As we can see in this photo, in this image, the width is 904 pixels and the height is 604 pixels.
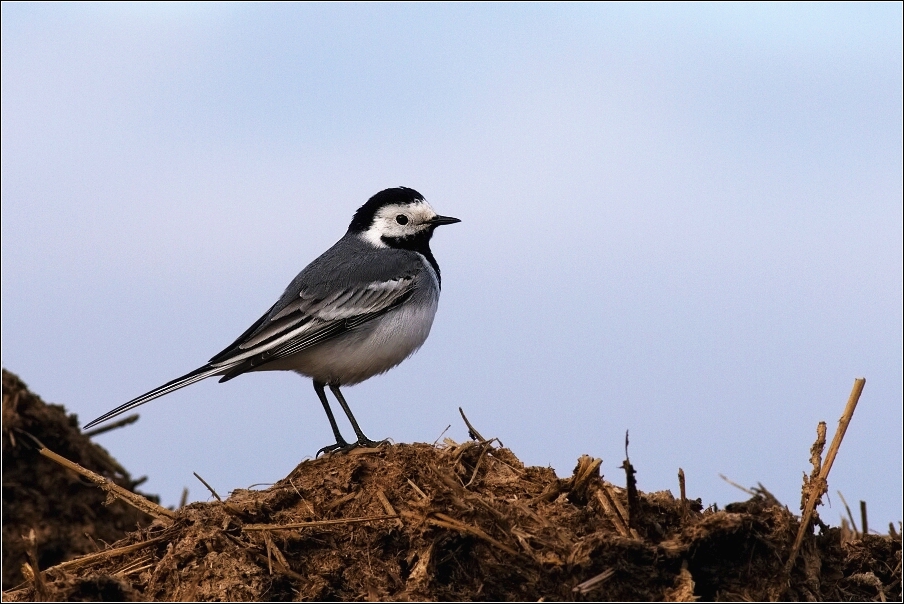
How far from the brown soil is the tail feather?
184 cm

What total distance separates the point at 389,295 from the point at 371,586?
4254mm

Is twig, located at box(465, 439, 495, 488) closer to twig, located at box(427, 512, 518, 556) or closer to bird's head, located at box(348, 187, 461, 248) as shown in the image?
twig, located at box(427, 512, 518, 556)

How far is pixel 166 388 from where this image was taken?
9.54m

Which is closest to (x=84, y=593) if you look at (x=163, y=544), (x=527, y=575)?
(x=163, y=544)

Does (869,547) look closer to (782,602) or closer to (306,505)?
(782,602)

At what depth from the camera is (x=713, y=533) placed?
21.3 ft

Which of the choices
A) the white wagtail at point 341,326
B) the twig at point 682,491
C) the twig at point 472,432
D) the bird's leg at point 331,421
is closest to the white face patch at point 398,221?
the white wagtail at point 341,326

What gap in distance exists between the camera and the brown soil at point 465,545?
6.45 m

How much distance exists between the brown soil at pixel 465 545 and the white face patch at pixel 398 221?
4.02m

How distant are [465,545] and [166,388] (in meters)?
3.81

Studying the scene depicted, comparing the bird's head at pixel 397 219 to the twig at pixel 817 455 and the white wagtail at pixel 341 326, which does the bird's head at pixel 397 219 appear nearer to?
the white wagtail at pixel 341 326

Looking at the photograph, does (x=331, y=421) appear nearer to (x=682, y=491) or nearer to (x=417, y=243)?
(x=417, y=243)

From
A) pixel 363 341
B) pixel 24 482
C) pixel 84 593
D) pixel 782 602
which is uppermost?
pixel 363 341

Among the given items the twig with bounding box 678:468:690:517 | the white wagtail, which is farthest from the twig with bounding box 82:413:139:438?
the twig with bounding box 678:468:690:517
